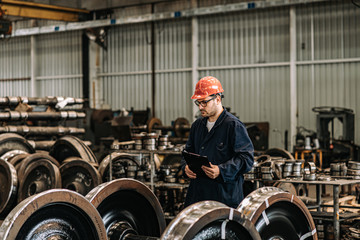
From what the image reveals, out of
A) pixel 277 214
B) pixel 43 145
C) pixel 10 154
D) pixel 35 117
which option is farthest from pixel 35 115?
pixel 277 214

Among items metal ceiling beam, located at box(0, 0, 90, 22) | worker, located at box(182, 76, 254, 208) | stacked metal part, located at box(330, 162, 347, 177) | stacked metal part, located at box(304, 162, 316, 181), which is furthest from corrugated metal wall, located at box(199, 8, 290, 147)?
worker, located at box(182, 76, 254, 208)

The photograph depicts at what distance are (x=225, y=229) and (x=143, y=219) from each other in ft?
3.74

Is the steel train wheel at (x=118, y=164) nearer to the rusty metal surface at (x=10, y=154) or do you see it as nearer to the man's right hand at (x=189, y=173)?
the rusty metal surface at (x=10, y=154)

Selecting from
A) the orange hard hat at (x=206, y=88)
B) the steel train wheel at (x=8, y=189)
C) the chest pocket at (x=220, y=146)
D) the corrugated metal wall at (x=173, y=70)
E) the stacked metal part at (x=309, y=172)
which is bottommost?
the steel train wheel at (x=8, y=189)

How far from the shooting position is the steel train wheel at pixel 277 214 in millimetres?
3223

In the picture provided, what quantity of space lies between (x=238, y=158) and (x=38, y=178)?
4613mm

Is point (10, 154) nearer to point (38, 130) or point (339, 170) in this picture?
point (38, 130)

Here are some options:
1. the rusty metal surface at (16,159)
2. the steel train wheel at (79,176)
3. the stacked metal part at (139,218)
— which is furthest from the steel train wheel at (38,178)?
the stacked metal part at (139,218)

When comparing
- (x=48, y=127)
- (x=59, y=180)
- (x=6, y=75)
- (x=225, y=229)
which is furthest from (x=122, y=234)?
(x=6, y=75)

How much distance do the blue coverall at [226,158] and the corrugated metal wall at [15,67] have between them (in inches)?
561

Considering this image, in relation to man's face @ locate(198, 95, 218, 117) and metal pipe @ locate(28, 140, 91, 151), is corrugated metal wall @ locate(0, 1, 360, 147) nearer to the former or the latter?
metal pipe @ locate(28, 140, 91, 151)

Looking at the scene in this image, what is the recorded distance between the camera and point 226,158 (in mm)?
3535

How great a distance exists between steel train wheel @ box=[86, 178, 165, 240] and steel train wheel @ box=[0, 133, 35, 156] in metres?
4.96

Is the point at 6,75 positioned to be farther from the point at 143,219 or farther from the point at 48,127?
the point at 143,219
